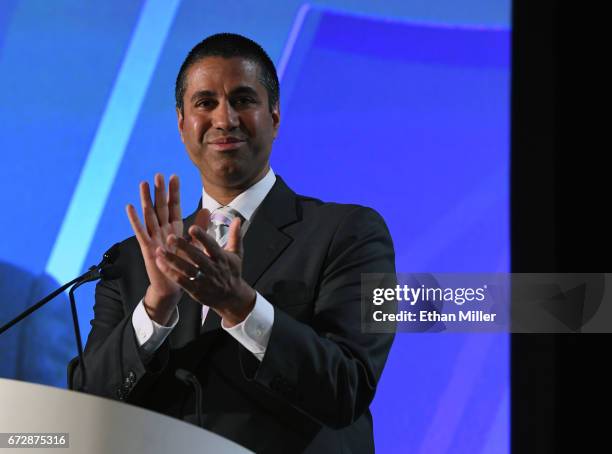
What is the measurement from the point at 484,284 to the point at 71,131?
53.7 inches

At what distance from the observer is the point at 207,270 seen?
6.03 ft

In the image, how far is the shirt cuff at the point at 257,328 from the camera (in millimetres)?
1949

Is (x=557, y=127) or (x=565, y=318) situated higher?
(x=557, y=127)

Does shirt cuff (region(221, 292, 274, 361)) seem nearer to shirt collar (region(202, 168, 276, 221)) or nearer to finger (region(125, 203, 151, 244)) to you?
finger (region(125, 203, 151, 244))

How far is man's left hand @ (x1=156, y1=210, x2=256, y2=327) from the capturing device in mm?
1817

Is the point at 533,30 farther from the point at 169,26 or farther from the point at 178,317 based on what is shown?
the point at 178,317

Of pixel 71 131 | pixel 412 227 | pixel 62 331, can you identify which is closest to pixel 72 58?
pixel 71 131

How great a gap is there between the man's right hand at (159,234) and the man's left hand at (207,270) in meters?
0.17

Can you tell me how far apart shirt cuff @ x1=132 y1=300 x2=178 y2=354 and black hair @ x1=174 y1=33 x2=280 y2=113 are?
681 millimetres

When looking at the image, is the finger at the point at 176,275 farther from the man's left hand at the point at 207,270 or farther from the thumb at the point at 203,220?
the thumb at the point at 203,220

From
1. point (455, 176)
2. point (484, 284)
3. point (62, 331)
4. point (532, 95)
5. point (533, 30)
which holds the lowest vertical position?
point (62, 331)

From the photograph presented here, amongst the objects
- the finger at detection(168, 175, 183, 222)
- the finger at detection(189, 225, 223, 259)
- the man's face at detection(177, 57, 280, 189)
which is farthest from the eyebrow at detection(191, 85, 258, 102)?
the finger at detection(189, 225, 223, 259)

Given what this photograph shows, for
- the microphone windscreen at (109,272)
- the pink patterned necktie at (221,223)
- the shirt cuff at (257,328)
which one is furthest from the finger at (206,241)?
the pink patterned necktie at (221,223)

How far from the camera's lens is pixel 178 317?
7.13ft
